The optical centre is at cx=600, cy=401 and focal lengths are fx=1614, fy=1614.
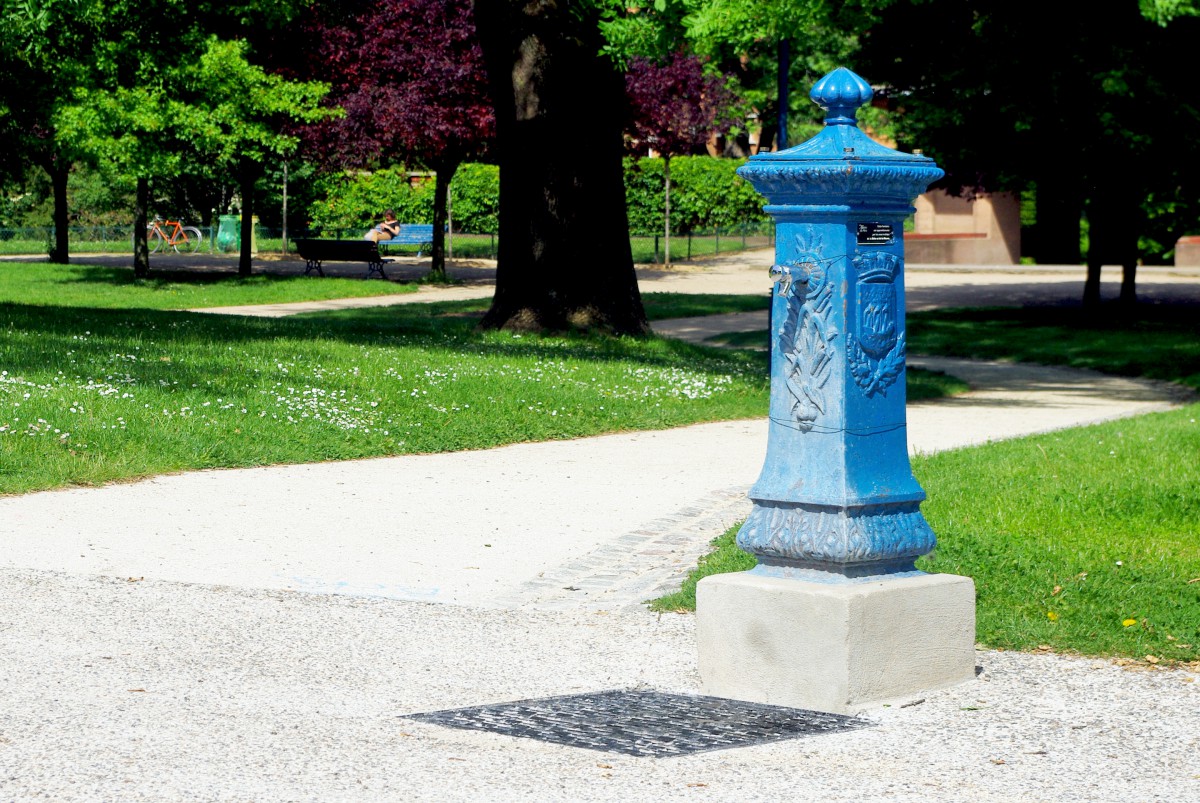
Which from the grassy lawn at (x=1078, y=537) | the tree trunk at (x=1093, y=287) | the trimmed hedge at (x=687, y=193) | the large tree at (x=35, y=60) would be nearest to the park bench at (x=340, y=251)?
the large tree at (x=35, y=60)

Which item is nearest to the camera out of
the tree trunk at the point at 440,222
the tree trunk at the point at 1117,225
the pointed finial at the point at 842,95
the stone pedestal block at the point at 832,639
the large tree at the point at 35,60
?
the stone pedestal block at the point at 832,639

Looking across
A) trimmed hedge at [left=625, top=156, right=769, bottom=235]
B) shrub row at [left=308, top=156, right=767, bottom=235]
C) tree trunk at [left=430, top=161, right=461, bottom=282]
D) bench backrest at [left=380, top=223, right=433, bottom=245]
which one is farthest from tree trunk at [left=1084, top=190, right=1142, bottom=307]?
trimmed hedge at [left=625, top=156, right=769, bottom=235]

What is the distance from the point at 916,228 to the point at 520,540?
39.9 m

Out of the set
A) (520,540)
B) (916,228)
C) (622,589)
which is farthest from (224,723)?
(916,228)

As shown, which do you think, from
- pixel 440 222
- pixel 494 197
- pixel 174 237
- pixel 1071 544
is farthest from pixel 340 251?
pixel 1071 544

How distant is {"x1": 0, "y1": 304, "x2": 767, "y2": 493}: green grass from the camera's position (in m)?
10.8

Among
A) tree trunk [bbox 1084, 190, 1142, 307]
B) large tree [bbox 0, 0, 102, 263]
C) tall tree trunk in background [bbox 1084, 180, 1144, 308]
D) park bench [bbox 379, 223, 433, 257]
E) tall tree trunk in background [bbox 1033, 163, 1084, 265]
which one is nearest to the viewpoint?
large tree [bbox 0, 0, 102, 263]

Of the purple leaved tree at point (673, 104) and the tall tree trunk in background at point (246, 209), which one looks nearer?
the tall tree trunk in background at point (246, 209)

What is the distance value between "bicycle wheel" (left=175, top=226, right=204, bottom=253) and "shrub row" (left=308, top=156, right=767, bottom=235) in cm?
370

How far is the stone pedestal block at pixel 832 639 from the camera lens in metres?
5.55

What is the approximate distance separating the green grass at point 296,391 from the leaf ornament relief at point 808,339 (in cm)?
565

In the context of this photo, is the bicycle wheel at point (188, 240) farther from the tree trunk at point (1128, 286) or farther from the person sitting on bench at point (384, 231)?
the tree trunk at point (1128, 286)

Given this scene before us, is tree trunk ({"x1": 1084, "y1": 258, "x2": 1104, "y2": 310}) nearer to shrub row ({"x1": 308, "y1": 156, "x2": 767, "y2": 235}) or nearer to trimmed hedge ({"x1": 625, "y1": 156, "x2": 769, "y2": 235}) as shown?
shrub row ({"x1": 308, "y1": 156, "x2": 767, "y2": 235})

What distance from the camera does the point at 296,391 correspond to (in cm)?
1293
